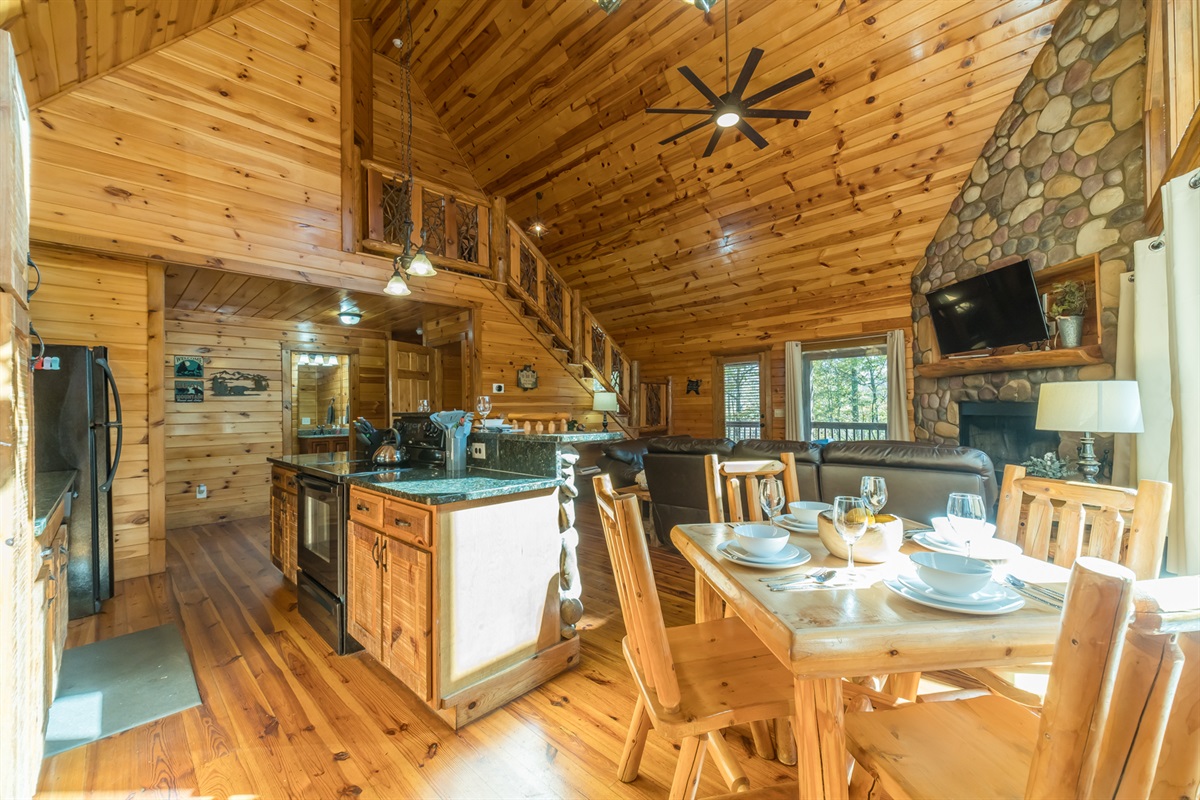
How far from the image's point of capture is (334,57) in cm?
447

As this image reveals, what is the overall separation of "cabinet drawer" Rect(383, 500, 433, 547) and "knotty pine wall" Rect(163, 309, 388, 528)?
4612 mm

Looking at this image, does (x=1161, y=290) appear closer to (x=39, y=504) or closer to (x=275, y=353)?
(x=39, y=504)

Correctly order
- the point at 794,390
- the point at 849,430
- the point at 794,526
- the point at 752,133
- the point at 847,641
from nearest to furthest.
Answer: the point at 847,641 → the point at 794,526 → the point at 752,133 → the point at 794,390 → the point at 849,430

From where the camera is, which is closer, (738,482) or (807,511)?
(807,511)

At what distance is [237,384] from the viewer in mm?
5652

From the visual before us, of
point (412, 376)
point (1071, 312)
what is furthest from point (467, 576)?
point (1071, 312)

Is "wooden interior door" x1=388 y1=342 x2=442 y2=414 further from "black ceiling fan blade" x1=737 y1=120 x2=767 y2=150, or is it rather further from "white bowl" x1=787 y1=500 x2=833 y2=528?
"white bowl" x1=787 y1=500 x2=833 y2=528

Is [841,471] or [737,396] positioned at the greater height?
[737,396]

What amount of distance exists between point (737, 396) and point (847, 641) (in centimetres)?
699

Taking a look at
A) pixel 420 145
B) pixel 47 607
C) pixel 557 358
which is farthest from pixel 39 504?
pixel 420 145

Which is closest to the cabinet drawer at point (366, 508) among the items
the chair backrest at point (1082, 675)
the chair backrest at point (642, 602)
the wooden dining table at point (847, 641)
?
the chair backrest at point (642, 602)

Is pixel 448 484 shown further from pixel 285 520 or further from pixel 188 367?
pixel 188 367

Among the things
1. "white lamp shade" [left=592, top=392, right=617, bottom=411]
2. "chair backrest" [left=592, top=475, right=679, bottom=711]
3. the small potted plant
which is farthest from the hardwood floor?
"white lamp shade" [left=592, top=392, right=617, bottom=411]

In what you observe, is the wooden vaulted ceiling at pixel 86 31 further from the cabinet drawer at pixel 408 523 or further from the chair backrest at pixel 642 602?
the chair backrest at pixel 642 602
